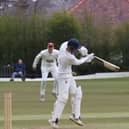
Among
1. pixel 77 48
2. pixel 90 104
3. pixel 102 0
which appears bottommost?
pixel 90 104

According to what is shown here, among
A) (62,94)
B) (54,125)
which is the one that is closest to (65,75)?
(62,94)

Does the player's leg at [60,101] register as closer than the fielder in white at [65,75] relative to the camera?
No

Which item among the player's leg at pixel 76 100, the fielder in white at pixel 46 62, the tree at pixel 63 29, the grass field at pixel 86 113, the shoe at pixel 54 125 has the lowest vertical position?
the grass field at pixel 86 113

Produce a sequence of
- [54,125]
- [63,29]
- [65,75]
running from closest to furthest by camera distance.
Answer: [54,125] → [65,75] → [63,29]

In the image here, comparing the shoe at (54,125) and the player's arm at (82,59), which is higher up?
the player's arm at (82,59)

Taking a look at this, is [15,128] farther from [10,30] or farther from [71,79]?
[10,30]

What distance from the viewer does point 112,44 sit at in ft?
164

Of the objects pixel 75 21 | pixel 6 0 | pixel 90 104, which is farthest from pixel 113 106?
pixel 6 0

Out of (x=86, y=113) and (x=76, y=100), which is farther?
(x=86, y=113)

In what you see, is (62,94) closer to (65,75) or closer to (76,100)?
(65,75)

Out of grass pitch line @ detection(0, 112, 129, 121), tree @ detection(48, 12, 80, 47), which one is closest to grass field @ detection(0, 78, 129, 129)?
grass pitch line @ detection(0, 112, 129, 121)

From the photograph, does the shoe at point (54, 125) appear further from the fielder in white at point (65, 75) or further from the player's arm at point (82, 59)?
the player's arm at point (82, 59)

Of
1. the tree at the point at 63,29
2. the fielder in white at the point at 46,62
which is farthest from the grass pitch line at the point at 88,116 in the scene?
the tree at the point at 63,29

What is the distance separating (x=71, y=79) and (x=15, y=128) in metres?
1.75
